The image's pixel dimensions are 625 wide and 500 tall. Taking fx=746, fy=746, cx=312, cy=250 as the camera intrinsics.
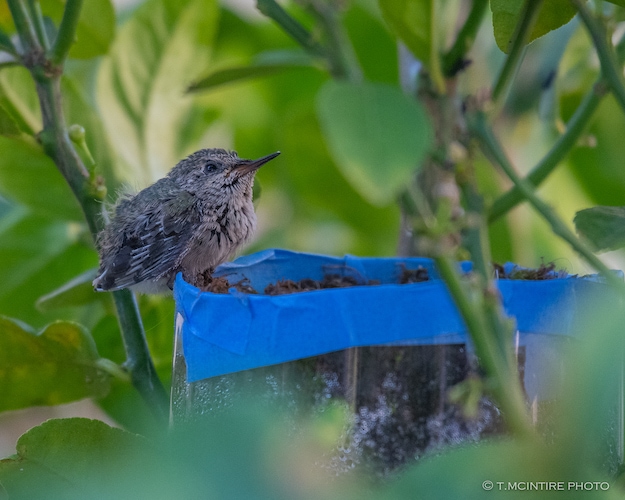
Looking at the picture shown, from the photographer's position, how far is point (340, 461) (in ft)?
2.31

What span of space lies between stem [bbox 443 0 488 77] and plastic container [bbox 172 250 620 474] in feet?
1.11

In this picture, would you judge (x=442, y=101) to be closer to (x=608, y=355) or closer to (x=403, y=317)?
(x=403, y=317)

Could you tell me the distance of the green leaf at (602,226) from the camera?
696mm

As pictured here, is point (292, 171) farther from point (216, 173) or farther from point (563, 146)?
point (563, 146)

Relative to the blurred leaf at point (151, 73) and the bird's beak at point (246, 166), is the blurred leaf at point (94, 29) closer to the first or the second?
the blurred leaf at point (151, 73)

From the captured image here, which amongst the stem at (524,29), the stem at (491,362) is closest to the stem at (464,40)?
the stem at (524,29)

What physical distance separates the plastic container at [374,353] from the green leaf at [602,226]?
0.23 ft

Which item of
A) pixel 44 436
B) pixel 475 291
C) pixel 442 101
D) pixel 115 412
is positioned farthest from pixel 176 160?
pixel 475 291

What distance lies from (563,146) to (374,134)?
0.47 m

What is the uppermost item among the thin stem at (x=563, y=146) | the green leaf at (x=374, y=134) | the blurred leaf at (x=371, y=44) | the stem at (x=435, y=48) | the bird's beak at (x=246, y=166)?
the blurred leaf at (x=371, y=44)

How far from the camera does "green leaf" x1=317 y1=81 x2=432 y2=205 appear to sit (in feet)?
1.57

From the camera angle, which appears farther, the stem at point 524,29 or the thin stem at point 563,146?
the thin stem at point 563,146

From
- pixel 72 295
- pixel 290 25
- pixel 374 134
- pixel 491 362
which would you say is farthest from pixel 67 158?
pixel 491 362

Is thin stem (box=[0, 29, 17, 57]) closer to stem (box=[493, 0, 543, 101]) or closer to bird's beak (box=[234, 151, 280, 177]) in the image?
bird's beak (box=[234, 151, 280, 177])
